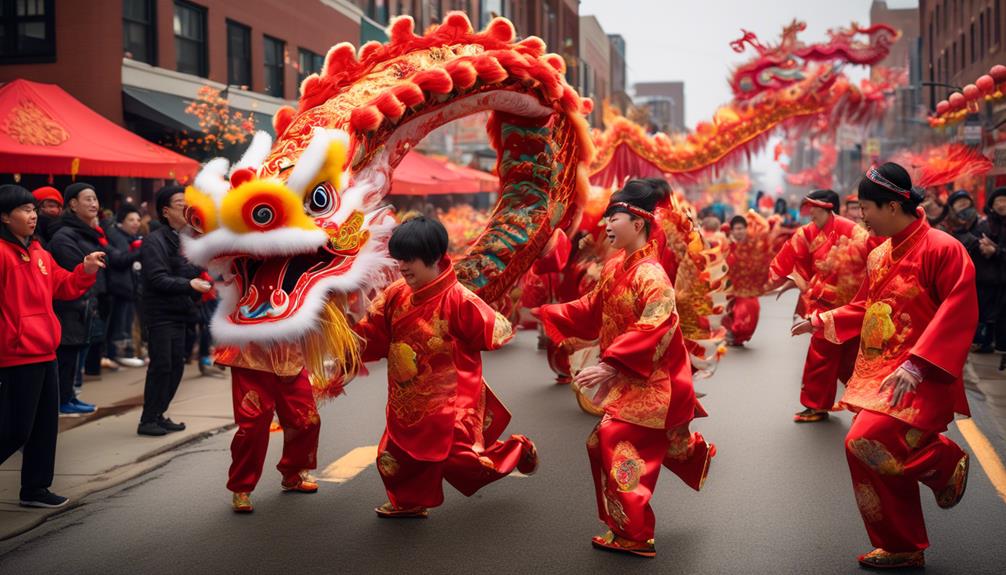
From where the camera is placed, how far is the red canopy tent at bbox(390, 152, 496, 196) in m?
16.4

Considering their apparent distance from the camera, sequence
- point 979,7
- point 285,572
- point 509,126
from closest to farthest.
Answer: point 285,572, point 509,126, point 979,7

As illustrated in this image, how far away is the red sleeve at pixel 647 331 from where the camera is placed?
15.9 feet

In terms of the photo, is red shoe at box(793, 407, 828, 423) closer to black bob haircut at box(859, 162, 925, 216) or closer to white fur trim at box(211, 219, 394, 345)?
black bob haircut at box(859, 162, 925, 216)

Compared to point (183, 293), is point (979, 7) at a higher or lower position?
higher

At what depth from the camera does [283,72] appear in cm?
2289

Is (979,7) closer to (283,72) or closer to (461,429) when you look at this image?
(283,72)

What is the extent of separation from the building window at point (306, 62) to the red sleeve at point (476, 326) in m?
18.7

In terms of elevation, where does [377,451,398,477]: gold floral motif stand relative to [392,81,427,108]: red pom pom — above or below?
below

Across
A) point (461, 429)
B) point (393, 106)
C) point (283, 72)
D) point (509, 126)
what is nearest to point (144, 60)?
point (283, 72)

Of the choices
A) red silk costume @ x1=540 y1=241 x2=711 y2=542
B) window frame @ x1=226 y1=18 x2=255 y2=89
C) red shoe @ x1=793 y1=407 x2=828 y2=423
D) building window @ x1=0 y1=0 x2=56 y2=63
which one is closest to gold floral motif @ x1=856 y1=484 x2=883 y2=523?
red silk costume @ x1=540 y1=241 x2=711 y2=542

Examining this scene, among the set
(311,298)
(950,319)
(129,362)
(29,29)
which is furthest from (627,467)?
(29,29)

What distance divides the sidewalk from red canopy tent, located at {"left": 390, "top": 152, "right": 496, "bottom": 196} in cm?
603

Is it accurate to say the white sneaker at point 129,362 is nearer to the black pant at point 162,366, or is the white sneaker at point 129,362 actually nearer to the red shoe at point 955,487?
the black pant at point 162,366

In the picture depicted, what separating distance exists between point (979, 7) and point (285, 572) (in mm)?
34957
